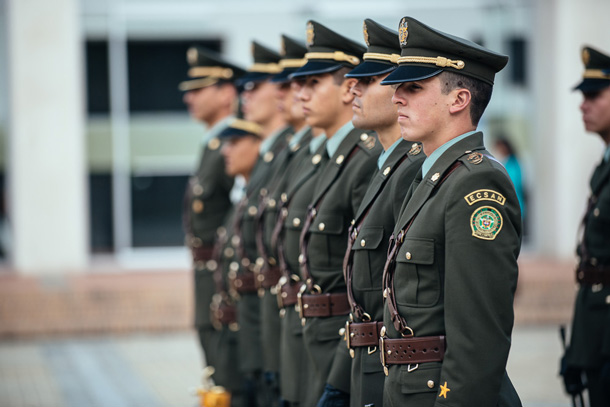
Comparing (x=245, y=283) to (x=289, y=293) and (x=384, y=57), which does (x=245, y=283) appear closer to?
(x=289, y=293)

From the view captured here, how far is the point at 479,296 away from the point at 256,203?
120 inches

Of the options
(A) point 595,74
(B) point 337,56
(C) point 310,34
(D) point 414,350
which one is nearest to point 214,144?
(C) point 310,34

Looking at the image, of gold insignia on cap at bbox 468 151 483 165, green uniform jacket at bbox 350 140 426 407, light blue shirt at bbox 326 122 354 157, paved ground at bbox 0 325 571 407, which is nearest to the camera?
gold insignia on cap at bbox 468 151 483 165

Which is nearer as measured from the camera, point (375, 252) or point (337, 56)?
point (375, 252)

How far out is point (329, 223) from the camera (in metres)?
4.28

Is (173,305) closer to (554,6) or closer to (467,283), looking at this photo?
(554,6)

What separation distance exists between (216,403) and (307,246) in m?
2.34

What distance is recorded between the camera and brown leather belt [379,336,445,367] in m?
3.16

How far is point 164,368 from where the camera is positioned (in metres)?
8.70

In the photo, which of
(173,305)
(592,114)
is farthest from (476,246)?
(173,305)

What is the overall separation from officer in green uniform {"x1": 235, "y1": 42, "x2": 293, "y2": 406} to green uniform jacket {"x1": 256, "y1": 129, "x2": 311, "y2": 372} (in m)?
0.17

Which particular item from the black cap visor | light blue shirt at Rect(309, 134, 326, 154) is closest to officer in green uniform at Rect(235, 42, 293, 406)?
light blue shirt at Rect(309, 134, 326, 154)

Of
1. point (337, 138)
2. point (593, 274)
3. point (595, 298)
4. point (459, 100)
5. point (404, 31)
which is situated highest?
point (404, 31)

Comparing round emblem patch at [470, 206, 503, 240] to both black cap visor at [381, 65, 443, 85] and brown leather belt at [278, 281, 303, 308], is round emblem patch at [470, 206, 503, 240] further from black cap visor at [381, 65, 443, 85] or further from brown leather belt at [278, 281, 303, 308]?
brown leather belt at [278, 281, 303, 308]
